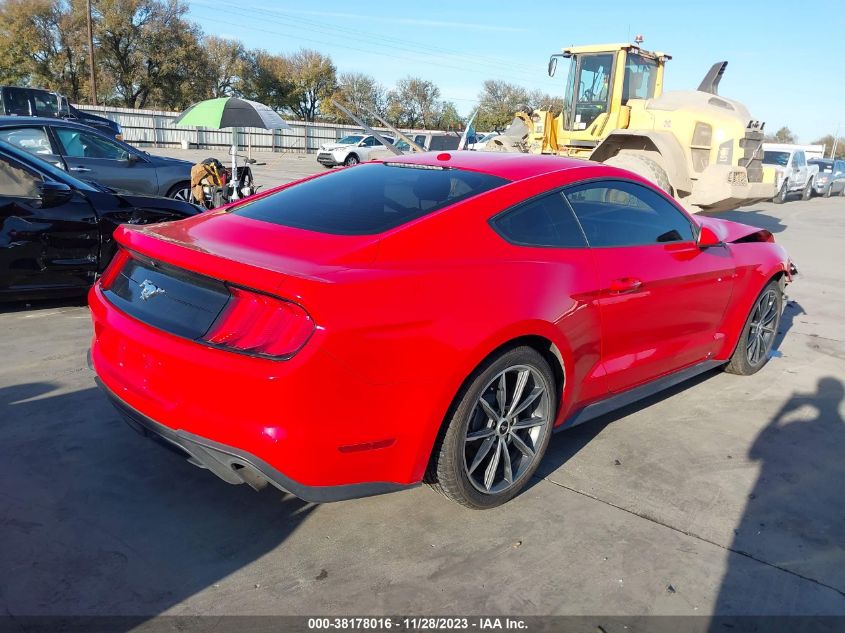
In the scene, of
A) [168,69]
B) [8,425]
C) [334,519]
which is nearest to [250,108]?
[8,425]

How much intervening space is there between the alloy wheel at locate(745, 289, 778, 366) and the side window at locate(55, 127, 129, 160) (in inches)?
339

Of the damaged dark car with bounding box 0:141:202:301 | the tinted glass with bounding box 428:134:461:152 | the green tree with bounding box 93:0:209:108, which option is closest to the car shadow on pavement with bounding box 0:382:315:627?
the damaged dark car with bounding box 0:141:202:301

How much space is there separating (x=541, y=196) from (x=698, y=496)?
1.66m

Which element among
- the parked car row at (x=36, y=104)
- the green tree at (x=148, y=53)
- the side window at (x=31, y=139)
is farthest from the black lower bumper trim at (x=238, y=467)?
the green tree at (x=148, y=53)

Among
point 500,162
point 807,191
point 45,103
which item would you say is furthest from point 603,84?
point 45,103

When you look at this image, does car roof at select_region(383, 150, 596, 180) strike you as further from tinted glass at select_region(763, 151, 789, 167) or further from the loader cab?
tinted glass at select_region(763, 151, 789, 167)

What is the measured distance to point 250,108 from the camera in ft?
39.4

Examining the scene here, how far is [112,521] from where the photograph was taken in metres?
2.90

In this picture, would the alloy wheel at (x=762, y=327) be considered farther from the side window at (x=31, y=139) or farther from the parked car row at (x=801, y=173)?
the parked car row at (x=801, y=173)

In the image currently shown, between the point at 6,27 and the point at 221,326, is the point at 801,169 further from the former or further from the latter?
the point at 6,27

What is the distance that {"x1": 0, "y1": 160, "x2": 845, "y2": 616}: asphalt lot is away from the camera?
101 inches

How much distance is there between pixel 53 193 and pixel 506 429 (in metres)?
4.47

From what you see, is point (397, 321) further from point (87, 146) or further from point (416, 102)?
point (416, 102)

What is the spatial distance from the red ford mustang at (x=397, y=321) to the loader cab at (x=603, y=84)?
9.51m
